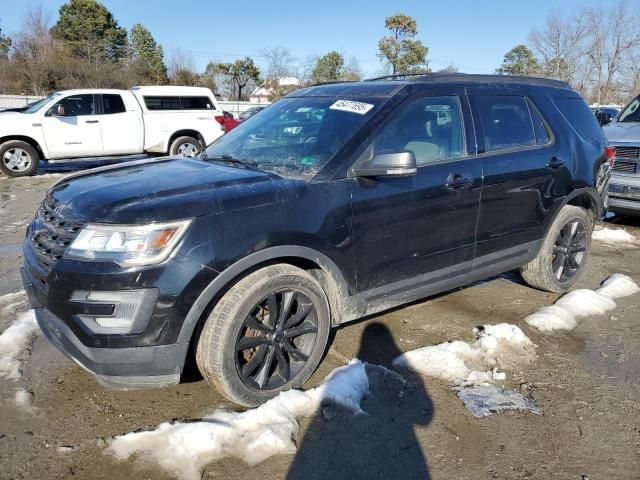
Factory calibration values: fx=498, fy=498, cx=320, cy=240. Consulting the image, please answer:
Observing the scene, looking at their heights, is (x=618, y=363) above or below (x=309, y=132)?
below

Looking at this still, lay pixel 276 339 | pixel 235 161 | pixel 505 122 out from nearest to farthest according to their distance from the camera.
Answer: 1. pixel 276 339
2. pixel 235 161
3. pixel 505 122

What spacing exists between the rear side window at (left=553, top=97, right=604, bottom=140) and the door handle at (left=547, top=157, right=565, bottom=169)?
1.65 ft

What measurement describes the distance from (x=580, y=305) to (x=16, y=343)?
4.46 metres

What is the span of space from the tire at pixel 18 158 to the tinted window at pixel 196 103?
3.60m

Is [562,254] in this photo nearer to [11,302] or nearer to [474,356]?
[474,356]

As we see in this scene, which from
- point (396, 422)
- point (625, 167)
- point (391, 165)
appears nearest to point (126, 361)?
point (396, 422)

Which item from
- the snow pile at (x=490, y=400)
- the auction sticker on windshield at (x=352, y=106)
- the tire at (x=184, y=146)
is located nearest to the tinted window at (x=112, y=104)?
the tire at (x=184, y=146)

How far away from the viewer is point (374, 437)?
2611 millimetres

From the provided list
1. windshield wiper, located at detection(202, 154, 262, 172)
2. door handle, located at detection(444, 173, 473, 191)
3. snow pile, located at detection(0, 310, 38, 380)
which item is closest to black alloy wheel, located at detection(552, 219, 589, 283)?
door handle, located at detection(444, 173, 473, 191)

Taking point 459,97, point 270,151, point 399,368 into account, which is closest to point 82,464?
point 399,368

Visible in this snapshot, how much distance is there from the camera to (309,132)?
338 centimetres

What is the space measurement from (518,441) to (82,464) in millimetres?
2198

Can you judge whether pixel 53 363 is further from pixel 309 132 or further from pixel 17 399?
pixel 309 132

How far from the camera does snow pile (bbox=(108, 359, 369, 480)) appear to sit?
241 cm
